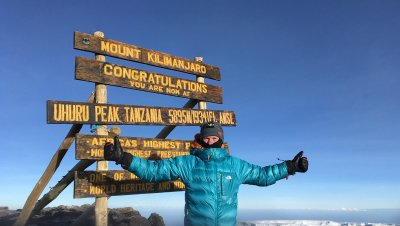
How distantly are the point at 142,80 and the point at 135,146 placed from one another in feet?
5.46

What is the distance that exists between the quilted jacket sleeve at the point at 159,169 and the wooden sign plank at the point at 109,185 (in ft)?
9.14

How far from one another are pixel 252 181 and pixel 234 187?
1.74 feet

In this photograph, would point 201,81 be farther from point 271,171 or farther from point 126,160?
point 126,160

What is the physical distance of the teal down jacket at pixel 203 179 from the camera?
496 centimetres

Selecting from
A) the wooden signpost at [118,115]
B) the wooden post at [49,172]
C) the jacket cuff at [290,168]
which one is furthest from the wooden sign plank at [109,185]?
the jacket cuff at [290,168]

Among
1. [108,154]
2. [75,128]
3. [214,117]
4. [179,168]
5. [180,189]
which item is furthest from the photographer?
[214,117]

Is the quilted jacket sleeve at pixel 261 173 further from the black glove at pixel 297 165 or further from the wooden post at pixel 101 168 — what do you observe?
the wooden post at pixel 101 168

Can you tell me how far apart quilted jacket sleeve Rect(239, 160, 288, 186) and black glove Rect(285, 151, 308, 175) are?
85 mm

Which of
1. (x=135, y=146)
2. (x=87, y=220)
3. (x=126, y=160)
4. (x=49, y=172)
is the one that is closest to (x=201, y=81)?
(x=135, y=146)

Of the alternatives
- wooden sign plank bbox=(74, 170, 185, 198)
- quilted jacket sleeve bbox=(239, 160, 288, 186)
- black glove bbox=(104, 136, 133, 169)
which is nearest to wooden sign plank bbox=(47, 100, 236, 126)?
wooden sign plank bbox=(74, 170, 185, 198)

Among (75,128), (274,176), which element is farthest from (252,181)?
(75,128)

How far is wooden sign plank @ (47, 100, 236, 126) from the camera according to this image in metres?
7.02

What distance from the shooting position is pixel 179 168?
513cm

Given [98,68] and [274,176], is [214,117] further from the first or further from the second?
[274,176]
